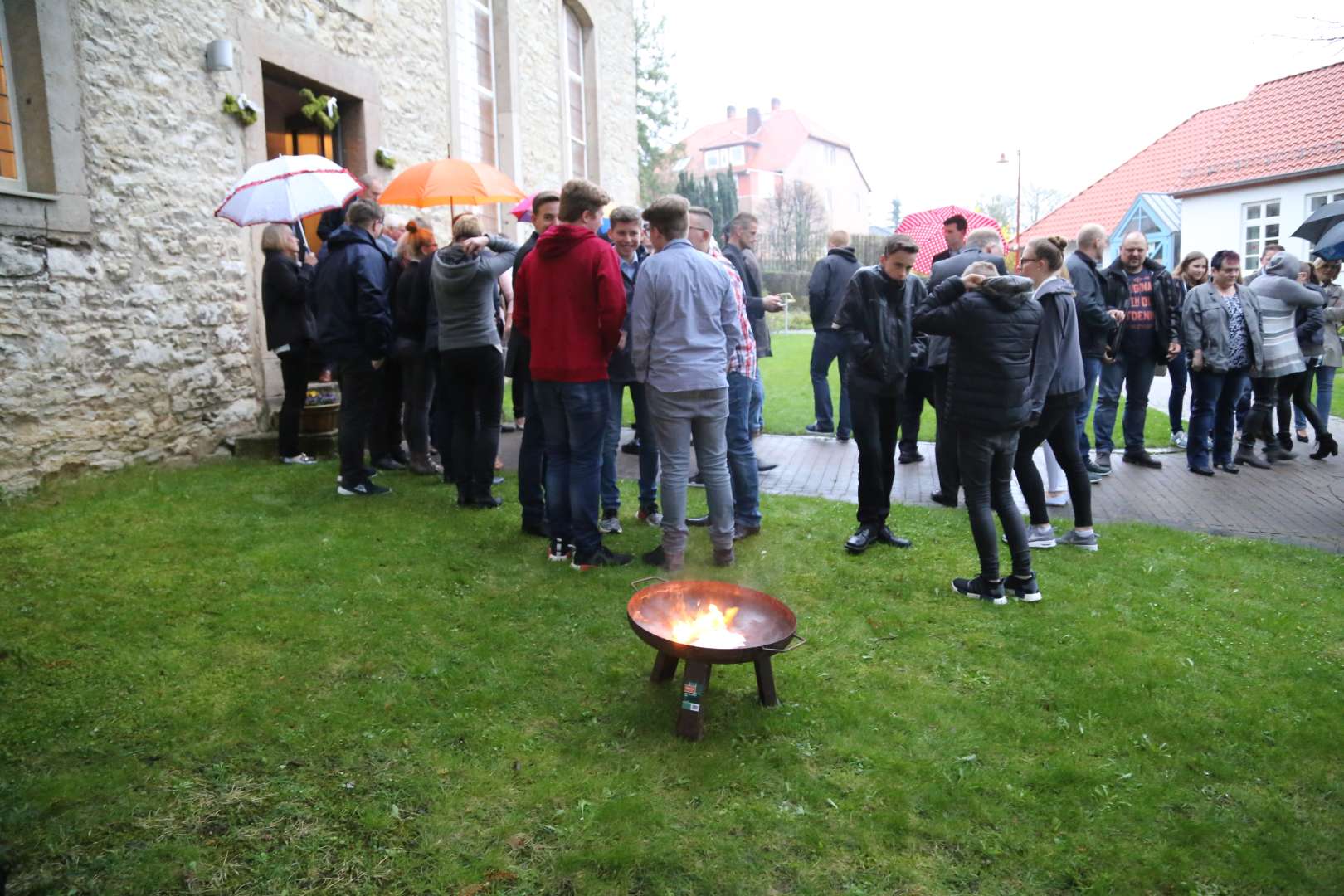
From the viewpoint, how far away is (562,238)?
5.00 metres

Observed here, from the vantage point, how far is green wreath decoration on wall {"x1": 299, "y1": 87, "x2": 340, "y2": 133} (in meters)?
9.11

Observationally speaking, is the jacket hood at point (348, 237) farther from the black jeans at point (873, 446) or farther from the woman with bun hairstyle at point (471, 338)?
the black jeans at point (873, 446)

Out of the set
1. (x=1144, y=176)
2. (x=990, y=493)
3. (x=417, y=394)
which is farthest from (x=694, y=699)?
(x=1144, y=176)

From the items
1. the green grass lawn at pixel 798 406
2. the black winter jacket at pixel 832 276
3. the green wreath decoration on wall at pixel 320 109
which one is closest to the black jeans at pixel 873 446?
the black winter jacket at pixel 832 276

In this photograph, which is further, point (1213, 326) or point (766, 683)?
point (1213, 326)

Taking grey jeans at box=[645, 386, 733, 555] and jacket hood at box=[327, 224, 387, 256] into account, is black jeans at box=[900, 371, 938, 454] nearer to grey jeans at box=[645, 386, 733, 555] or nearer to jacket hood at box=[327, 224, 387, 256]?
grey jeans at box=[645, 386, 733, 555]

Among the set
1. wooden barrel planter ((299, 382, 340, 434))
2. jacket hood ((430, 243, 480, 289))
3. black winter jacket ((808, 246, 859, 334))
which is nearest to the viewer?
jacket hood ((430, 243, 480, 289))

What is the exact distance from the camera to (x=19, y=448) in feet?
20.8

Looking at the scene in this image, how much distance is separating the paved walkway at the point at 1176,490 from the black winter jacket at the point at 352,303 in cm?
210

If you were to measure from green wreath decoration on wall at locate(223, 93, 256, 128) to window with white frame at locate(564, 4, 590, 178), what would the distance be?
7.80m

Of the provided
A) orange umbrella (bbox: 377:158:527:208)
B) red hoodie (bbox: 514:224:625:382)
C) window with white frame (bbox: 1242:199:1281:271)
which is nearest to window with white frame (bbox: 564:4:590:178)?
Answer: orange umbrella (bbox: 377:158:527:208)

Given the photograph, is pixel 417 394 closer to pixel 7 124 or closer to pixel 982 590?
pixel 7 124

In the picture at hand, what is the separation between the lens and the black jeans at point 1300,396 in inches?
344

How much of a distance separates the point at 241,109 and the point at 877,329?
6.00m
